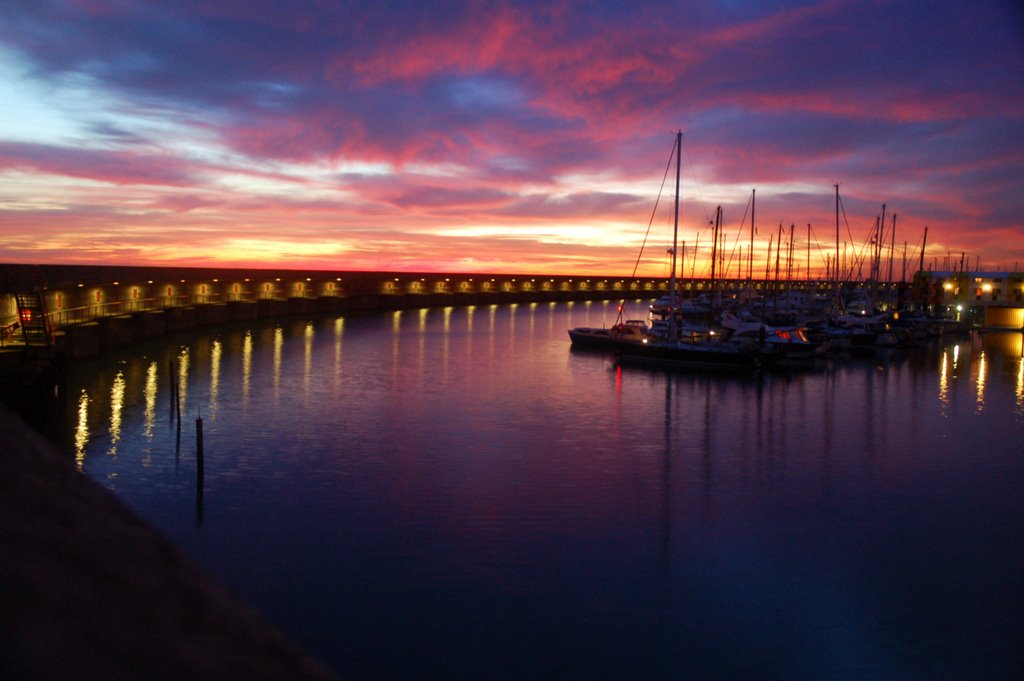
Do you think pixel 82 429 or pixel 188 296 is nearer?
pixel 82 429

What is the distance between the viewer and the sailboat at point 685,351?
136 ft

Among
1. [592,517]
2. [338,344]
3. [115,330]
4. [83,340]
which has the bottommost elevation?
[592,517]

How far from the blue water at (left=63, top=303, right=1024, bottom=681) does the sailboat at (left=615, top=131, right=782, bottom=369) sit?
5.18 m

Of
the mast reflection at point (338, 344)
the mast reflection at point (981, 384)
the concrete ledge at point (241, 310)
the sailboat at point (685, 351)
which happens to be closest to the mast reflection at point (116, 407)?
the mast reflection at point (338, 344)

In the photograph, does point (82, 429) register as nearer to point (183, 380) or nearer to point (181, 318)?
point (183, 380)

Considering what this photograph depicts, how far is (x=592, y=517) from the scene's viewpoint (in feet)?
57.1

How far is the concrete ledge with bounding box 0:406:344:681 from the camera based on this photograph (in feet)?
4.99

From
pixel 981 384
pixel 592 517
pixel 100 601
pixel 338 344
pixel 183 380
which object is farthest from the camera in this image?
pixel 338 344

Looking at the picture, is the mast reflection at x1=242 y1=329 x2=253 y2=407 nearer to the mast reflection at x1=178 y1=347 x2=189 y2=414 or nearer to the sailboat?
the mast reflection at x1=178 y1=347 x2=189 y2=414

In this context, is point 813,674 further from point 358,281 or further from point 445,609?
point 358,281

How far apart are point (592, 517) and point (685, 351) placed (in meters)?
25.8

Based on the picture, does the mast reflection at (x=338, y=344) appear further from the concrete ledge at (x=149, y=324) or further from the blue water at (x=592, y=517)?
the concrete ledge at (x=149, y=324)

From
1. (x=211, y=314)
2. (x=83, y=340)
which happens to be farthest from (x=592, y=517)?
(x=211, y=314)

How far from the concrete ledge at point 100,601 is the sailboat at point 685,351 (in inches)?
1532
